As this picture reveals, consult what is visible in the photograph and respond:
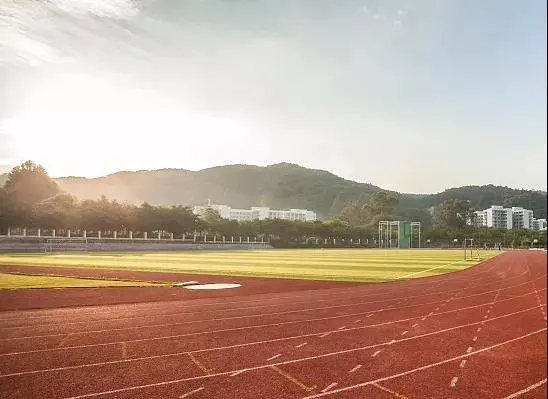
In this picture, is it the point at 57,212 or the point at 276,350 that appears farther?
the point at 57,212

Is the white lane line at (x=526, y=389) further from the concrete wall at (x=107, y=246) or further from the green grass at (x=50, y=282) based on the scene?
the concrete wall at (x=107, y=246)

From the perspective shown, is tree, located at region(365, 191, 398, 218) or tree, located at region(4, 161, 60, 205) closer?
tree, located at region(4, 161, 60, 205)

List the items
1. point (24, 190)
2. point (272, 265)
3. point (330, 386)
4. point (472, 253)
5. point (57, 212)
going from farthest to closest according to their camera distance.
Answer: point (472, 253)
point (57, 212)
point (24, 190)
point (272, 265)
point (330, 386)

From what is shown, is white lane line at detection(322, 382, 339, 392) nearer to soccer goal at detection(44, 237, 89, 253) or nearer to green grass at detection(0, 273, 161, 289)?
green grass at detection(0, 273, 161, 289)

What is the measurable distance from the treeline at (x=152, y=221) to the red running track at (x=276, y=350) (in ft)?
43.9

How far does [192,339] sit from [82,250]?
60.0m

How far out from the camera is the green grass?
2438 cm

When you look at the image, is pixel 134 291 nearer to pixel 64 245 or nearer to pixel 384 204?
pixel 64 245

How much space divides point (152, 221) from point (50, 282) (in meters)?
72.1

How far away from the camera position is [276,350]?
1229 centimetres

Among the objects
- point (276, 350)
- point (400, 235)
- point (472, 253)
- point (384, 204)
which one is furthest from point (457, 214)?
point (276, 350)

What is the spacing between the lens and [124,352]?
11945 mm

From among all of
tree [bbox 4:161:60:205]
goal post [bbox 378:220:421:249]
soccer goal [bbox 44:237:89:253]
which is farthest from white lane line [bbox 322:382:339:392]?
goal post [bbox 378:220:421:249]

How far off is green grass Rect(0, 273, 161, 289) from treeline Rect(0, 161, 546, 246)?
22433 mm
